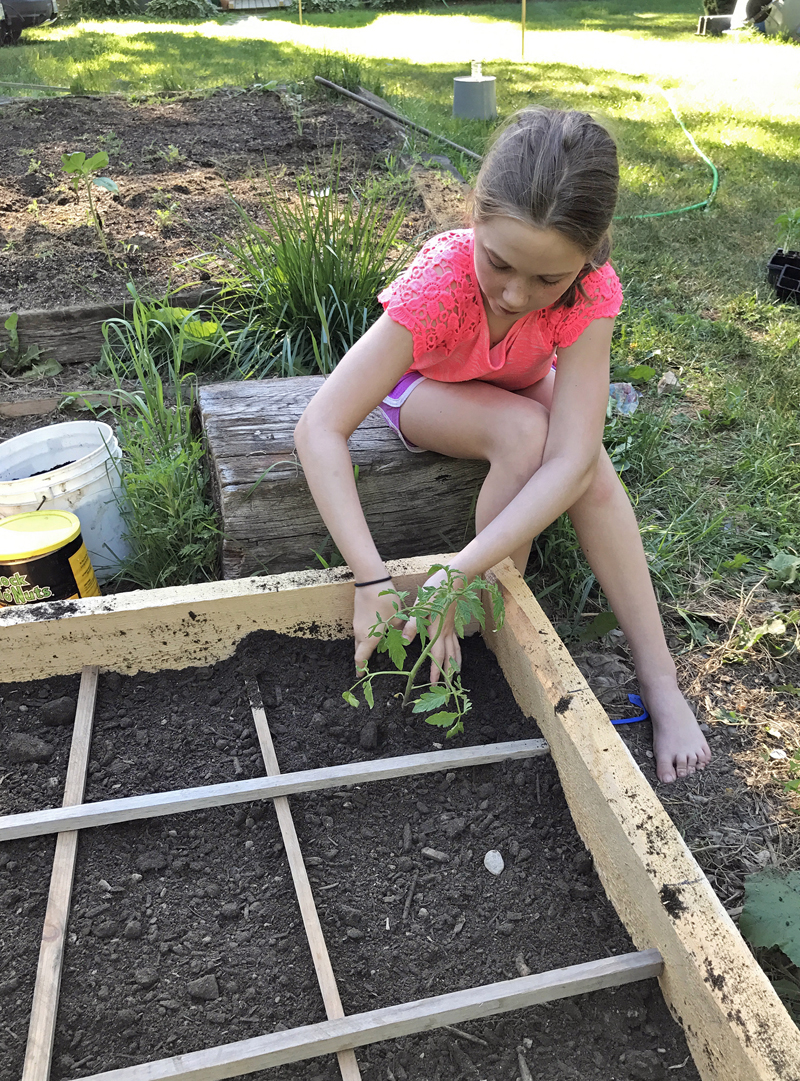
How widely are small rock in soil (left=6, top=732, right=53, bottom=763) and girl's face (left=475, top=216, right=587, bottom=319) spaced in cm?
120

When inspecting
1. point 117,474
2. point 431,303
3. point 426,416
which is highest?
point 431,303

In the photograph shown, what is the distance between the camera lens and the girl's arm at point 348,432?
1642 millimetres

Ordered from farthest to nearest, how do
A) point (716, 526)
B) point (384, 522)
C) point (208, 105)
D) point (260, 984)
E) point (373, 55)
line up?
point (373, 55) < point (208, 105) < point (716, 526) < point (384, 522) < point (260, 984)

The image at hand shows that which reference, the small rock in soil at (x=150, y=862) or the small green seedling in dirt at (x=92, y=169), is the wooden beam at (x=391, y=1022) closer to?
the small rock in soil at (x=150, y=862)

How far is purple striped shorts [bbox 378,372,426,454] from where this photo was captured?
1.98 m

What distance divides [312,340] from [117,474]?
0.84 meters

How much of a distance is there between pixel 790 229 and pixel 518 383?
8.55ft

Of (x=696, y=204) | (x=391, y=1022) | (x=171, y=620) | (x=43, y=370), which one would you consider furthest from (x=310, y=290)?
(x=696, y=204)

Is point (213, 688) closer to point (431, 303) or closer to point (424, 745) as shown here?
point (424, 745)

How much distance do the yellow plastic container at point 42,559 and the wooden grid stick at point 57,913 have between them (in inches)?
9.1

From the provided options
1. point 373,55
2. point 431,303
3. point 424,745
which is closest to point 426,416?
point 431,303

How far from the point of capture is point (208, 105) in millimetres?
5211

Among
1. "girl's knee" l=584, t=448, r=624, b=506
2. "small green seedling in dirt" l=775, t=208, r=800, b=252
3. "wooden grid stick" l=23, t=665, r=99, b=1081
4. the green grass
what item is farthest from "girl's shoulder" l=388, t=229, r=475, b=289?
"small green seedling in dirt" l=775, t=208, r=800, b=252

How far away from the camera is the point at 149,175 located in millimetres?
3961
